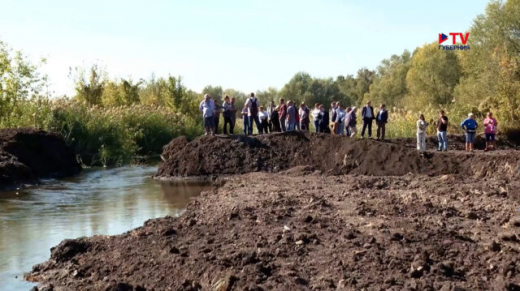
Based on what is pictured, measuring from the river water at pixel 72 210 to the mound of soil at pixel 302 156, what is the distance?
5.82ft

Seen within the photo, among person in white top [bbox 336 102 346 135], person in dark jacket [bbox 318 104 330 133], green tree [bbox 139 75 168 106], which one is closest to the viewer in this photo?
person in white top [bbox 336 102 346 135]

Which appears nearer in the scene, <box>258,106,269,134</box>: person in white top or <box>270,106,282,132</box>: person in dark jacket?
<box>270,106,282,132</box>: person in dark jacket

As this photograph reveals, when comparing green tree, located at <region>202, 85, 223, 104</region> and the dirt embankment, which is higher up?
green tree, located at <region>202, 85, 223, 104</region>

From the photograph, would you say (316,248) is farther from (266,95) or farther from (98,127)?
(266,95)

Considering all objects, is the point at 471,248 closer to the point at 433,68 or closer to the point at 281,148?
the point at 281,148

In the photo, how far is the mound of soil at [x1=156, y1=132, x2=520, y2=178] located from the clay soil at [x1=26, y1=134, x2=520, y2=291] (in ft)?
15.4

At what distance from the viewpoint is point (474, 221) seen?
11.4 meters

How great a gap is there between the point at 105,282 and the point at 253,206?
4999 millimetres

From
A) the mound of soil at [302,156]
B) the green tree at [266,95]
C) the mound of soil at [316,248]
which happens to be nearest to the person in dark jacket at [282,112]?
the mound of soil at [302,156]

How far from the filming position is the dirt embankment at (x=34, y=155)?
24.9 meters

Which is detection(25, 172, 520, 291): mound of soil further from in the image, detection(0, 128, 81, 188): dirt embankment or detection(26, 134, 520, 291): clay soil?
detection(0, 128, 81, 188): dirt embankment

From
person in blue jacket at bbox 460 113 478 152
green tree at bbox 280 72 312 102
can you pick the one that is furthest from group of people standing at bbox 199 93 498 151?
green tree at bbox 280 72 312 102

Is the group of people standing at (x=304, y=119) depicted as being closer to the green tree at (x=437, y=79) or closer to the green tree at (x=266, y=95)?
the green tree at (x=437, y=79)

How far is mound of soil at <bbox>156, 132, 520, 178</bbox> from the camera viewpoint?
22016 mm
